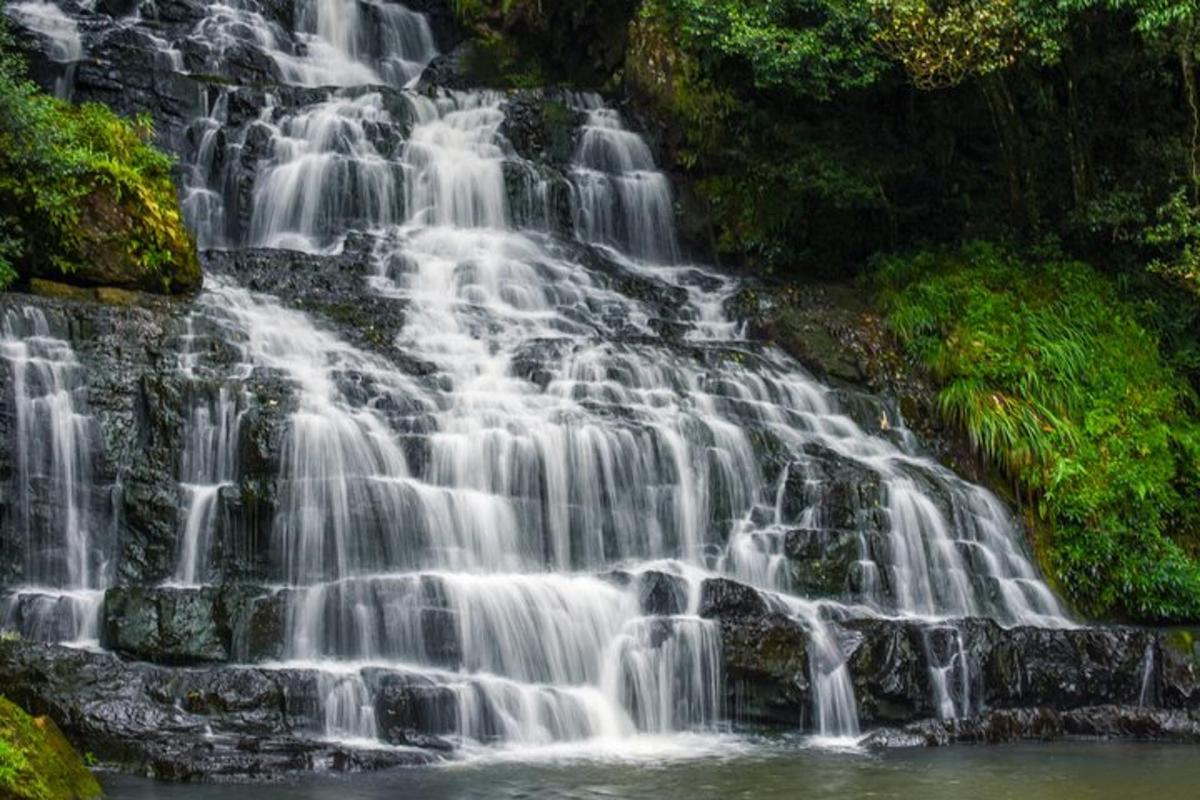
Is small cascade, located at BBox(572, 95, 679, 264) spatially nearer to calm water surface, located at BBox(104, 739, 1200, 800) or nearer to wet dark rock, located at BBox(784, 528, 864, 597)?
wet dark rock, located at BBox(784, 528, 864, 597)

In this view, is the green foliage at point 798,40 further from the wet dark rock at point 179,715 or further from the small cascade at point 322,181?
the wet dark rock at point 179,715

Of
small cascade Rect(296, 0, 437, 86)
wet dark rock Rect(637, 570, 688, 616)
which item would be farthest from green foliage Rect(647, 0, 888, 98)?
wet dark rock Rect(637, 570, 688, 616)

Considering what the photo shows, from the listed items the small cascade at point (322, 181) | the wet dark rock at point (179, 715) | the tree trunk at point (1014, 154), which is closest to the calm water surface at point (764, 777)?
the wet dark rock at point (179, 715)

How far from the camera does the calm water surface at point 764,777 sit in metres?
8.67

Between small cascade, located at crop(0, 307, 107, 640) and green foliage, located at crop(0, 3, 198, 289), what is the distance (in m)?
1.84

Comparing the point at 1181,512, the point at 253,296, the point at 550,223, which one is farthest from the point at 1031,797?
the point at 550,223

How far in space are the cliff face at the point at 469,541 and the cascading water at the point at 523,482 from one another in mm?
36

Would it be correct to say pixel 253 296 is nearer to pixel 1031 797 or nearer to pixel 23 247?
pixel 23 247

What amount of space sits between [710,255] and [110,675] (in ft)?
44.4

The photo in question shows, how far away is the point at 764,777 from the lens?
370 inches

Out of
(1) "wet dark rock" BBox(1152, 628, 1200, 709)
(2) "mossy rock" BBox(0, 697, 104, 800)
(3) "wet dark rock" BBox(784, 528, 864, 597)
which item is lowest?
(1) "wet dark rock" BBox(1152, 628, 1200, 709)

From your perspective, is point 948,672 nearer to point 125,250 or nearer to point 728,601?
point 728,601

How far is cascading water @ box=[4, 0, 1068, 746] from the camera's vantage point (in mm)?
11000

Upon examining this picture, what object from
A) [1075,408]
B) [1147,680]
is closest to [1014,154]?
[1075,408]
